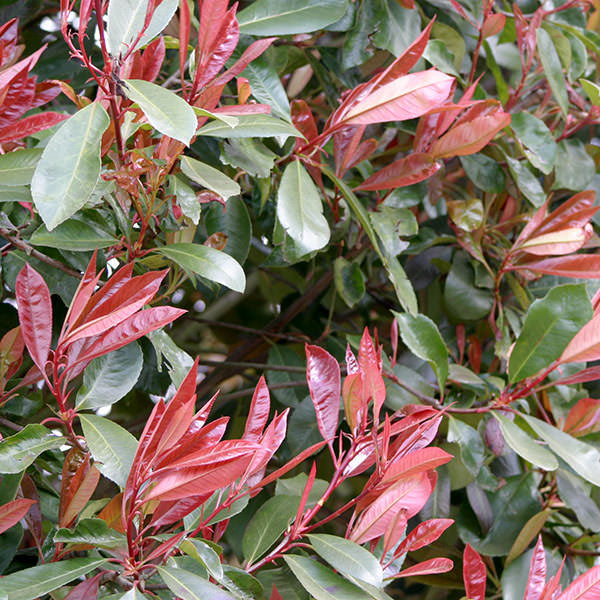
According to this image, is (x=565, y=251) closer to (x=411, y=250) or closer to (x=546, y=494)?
(x=411, y=250)

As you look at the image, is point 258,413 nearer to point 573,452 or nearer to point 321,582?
point 321,582

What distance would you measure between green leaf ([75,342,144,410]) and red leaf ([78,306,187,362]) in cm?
5

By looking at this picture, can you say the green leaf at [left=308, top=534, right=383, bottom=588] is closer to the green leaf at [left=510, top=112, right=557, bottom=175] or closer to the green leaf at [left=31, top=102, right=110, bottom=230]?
the green leaf at [left=31, top=102, right=110, bottom=230]

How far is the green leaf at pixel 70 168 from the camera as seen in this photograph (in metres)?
0.45

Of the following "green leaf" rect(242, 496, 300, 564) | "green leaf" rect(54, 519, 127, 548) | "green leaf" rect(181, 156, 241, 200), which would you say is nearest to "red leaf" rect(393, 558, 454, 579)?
"green leaf" rect(242, 496, 300, 564)

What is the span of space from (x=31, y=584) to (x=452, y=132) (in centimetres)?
56

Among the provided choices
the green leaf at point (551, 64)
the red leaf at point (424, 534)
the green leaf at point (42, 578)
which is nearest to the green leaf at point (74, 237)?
the green leaf at point (42, 578)

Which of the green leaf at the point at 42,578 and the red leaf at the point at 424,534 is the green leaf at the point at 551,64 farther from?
the green leaf at the point at 42,578

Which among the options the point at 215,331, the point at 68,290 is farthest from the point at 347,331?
the point at 68,290

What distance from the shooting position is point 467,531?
0.83 meters

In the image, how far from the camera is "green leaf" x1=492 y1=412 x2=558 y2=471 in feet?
2.07

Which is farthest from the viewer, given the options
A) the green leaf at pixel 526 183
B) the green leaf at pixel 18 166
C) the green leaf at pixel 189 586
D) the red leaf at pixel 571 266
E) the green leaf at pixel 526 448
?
the green leaf at pixel 526 183

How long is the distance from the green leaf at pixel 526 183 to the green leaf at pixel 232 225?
1.16ft

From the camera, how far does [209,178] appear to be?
0.56 metres
